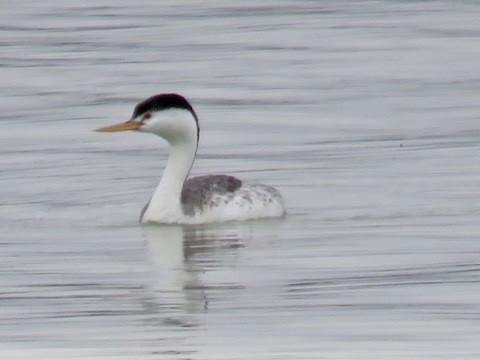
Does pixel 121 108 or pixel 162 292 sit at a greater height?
pixel 162 292

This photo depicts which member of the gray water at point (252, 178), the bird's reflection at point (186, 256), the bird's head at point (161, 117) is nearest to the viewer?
the gray water at point (252, 178)

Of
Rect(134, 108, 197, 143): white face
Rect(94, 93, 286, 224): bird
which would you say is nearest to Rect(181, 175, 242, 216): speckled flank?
Rect(94, 93, 286, 224): bird

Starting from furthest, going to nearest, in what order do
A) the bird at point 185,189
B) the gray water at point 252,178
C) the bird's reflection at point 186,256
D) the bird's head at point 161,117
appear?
the bird's head at point 161,117 < the bird at point 185,189 < the bird's reflection at point 186,256 < the gray water at point 252,178

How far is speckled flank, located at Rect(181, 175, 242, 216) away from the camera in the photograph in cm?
1820

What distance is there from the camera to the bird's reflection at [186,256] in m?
13.9

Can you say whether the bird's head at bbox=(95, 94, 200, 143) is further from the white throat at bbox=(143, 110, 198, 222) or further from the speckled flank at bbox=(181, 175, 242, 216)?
the speckled flank at bbox=(181, 175, 242, 216)

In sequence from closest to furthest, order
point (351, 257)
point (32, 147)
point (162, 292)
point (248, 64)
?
point (162, 292)
point (351, 257)
point (32, 147)
point (248, 64)

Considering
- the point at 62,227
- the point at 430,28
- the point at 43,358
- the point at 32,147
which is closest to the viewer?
the point at 43,358

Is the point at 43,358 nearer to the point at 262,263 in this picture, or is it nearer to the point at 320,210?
the point at 262,263

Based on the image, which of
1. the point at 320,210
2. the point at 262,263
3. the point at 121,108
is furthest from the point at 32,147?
the point at 262,263

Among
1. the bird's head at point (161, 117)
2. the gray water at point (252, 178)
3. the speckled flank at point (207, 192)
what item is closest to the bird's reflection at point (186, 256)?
the gray water at point (252, 178)

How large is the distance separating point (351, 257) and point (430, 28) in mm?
17333

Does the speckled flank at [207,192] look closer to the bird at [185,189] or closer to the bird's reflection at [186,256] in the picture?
the bird at [185,189]

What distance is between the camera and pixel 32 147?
22.2 metres
